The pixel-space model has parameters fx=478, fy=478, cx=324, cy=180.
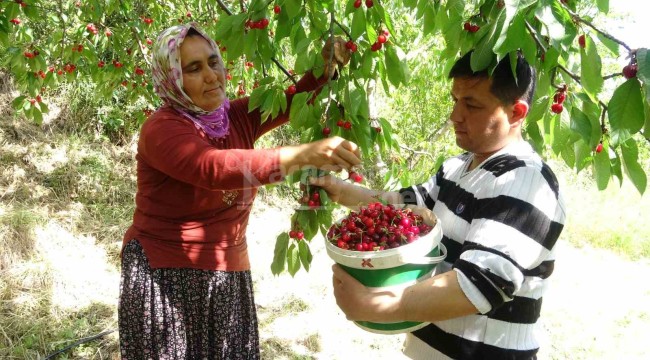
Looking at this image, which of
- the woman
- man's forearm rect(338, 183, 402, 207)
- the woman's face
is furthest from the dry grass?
the woman's face

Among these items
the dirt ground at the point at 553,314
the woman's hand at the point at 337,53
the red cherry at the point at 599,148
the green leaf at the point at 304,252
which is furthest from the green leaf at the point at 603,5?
the dirt ground at the point at 553,314

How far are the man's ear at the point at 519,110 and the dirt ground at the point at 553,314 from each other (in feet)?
6.46

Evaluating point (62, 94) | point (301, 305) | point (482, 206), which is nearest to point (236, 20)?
point (482, 206)

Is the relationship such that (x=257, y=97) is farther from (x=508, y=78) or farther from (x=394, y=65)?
(x=508, y=78)

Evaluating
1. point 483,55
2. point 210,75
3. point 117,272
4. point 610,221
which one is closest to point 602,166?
point 483,55

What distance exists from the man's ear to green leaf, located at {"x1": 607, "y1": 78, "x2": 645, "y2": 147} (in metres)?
0.38

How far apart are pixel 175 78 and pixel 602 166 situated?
53.6 inches

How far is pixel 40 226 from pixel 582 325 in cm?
489

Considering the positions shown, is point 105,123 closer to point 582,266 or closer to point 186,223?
point 186,223

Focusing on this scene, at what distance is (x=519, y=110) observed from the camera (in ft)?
4.15

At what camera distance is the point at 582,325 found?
155 inches

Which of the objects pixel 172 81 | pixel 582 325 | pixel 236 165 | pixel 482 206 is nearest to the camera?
pixel 482 206

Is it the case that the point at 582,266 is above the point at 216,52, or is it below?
below

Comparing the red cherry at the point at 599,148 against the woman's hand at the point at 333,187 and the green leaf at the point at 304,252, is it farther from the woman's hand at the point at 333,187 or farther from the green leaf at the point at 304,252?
the green leaf at the point at 304,252
